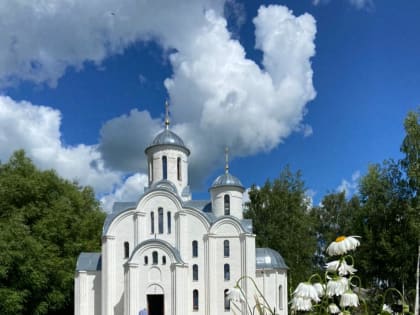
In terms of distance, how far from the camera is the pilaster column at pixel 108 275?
31422 mm

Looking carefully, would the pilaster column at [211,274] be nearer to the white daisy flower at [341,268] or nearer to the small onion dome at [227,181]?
the small onion dome at [227,181]

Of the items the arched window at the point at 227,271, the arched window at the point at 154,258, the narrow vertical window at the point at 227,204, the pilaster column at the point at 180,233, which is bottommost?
the arched window at the point at 227,271

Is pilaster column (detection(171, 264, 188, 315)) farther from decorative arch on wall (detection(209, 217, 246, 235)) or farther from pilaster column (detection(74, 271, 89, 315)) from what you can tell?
pilaster column (detection(74, 271, 89, 315))

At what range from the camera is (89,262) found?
33562mm

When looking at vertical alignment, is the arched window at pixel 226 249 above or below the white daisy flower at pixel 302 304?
above

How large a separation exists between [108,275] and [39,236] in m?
6.32

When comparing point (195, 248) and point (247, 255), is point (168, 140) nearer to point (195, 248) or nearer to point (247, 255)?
point (195, 248)

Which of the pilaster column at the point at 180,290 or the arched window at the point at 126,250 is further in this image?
the arched window at the point at 126,250

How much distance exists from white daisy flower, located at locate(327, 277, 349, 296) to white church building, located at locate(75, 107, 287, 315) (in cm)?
2724

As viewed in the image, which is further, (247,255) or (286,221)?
(286,221)

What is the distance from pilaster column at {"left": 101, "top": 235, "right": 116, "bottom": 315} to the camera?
31.4 metres

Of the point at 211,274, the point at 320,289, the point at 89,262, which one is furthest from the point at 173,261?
the point at 320,289

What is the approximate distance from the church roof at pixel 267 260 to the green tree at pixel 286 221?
520 cm

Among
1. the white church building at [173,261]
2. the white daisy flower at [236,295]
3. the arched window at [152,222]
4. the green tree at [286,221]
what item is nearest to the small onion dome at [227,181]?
the white church building at [173,261]
